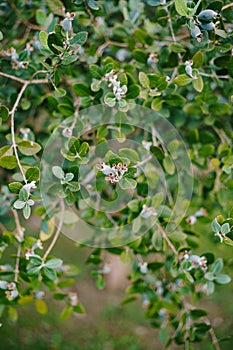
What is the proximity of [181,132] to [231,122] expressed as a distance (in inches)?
6.0

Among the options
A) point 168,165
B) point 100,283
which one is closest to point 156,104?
point 168,165

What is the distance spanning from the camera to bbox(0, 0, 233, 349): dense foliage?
1.01 meters

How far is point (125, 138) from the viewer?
1138mm

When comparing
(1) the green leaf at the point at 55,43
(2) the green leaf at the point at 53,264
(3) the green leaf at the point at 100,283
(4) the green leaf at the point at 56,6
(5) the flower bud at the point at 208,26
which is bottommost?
A: (3) the green leaf at the point at 100,283

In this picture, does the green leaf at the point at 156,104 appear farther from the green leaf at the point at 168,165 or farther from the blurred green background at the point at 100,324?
the blurred green background at the point at 100,324

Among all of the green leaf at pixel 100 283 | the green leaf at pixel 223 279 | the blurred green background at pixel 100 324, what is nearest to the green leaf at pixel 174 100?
the green leaf at pixel 223 279

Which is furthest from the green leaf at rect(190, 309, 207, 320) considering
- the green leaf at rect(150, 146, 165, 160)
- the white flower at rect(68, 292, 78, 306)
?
the green leaf at rect(150, 146, 165, 160)

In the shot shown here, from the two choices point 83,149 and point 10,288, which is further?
point 10,288

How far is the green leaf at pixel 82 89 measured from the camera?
110 centimetres

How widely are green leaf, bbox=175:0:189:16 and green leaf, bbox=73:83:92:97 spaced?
29 cm

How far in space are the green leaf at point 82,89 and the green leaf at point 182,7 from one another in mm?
285

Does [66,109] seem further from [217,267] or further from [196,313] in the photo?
[196,313]

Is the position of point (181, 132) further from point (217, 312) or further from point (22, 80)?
point (217, 312)

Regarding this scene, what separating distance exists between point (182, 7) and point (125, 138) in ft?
1.11
